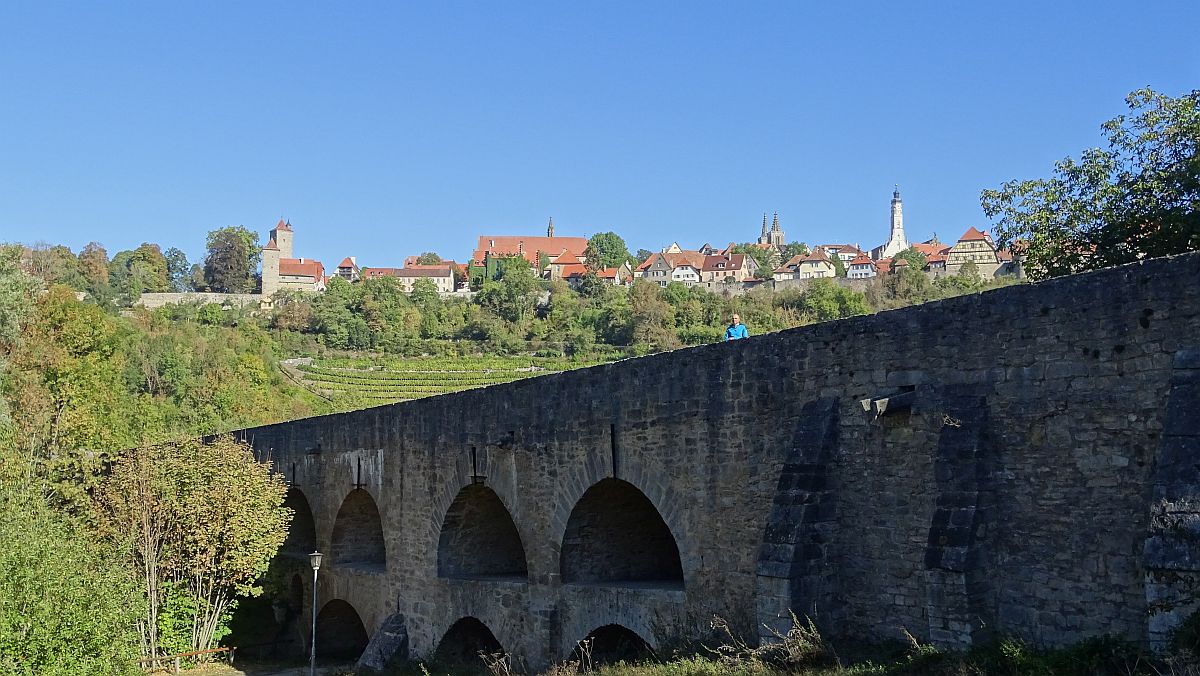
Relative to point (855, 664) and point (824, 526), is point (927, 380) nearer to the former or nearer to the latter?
point (824, 526)

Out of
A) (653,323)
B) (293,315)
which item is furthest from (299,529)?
(293,315)

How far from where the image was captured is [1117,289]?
30.0 feet

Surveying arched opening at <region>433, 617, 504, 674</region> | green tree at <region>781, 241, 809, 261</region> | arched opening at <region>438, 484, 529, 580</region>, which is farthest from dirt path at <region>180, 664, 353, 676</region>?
green tree at <region>781, 241, 809, 261</region>

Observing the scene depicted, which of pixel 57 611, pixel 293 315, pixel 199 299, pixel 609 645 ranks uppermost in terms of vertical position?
pixel 199 299

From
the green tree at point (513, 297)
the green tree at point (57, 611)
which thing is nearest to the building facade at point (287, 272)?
the green tree at point (513, 297)

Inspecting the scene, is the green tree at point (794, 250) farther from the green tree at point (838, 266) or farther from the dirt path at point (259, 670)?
the dirt path at point (259, 670)

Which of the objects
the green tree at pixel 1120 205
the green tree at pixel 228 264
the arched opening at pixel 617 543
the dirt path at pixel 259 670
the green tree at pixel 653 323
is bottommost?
the dirt path at pixel 259 670

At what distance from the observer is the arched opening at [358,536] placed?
24109 millimetres

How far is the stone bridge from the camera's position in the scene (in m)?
8.91

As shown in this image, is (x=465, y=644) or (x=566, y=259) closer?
(x=465, y=644)

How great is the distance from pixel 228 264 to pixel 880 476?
12355cm

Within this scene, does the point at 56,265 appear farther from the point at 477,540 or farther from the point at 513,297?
→ the point at 477,540

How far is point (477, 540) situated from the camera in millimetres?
19828

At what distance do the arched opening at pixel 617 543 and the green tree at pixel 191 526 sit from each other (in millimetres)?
10168
